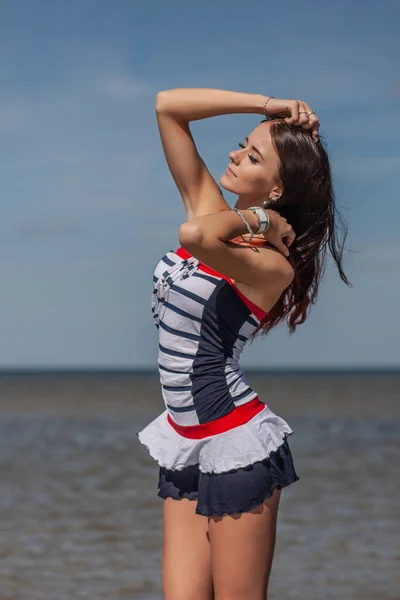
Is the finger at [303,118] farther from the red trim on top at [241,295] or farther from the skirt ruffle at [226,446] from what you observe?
the skirt ruffle at [226,446]

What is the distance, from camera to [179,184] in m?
4.11

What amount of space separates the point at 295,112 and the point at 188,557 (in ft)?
5.55

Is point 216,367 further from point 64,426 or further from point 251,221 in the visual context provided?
point 64,426

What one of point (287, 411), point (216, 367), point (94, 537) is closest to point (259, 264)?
point (216, 367)

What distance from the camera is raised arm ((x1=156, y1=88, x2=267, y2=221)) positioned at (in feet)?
13.3

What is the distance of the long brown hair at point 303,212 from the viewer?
3.89 meters

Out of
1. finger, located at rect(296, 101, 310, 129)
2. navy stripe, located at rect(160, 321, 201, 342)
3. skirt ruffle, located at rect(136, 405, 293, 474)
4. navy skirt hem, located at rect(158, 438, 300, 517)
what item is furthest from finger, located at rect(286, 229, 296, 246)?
navy skirt hem, located at rect(158, 438, 300, 517)

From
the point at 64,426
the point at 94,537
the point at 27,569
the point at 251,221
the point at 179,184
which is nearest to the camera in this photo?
the point at 251,221

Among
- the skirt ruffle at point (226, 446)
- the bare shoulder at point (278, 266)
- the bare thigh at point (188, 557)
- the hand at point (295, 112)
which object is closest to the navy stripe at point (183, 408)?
the skirt ruffle at point (226, 446)

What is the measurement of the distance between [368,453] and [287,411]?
1453 centimetres

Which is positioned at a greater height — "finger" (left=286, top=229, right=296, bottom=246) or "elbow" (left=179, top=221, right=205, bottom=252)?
"elbow" (left=179, top=221, right=205, bottom=252)

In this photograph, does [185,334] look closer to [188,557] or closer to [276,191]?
[276,191]

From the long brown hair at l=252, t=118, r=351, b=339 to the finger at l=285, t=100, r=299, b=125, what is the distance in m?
0.02

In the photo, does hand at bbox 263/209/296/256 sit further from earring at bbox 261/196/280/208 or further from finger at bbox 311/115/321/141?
finger at bbox 311/115/321/141
